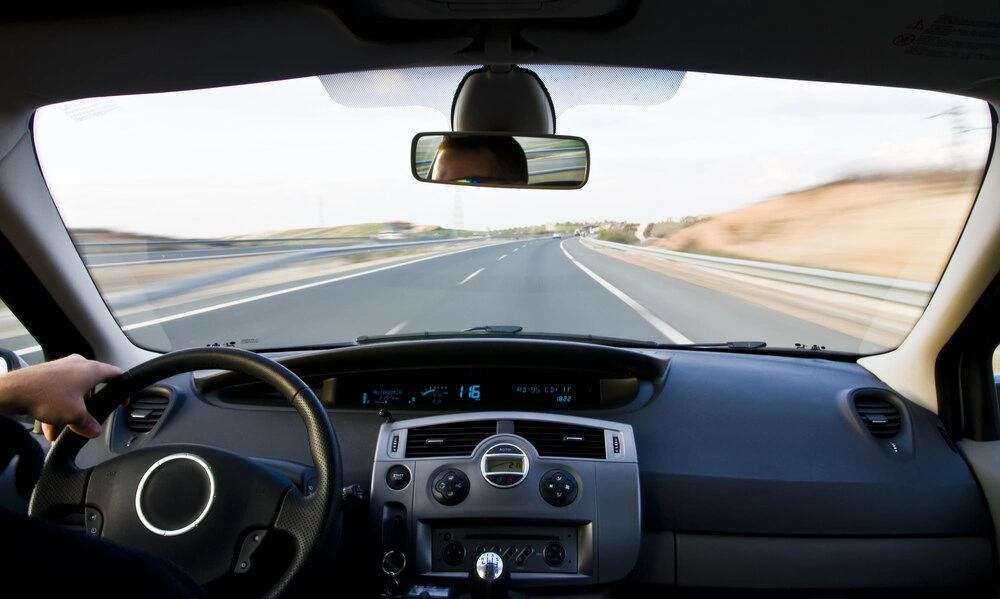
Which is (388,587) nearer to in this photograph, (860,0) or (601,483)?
(601,483)

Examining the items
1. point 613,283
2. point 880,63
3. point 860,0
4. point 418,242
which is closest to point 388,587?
point 860,0

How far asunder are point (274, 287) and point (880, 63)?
7.26m

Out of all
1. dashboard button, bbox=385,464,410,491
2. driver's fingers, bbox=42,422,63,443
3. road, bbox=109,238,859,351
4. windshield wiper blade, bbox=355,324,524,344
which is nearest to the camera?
driver's fingers, bbox=42,422,63,443

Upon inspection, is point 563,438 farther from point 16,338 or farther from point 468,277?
point 468,277

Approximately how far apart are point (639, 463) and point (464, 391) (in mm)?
1016

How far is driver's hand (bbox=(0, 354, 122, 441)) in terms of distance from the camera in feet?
6.89

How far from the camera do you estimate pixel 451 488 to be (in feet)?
10.2

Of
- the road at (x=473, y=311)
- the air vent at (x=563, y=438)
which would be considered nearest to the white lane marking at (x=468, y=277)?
the road at (x=473, y=311)

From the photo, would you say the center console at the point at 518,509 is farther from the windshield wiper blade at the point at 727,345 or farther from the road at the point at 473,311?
the road at the point at 473,311

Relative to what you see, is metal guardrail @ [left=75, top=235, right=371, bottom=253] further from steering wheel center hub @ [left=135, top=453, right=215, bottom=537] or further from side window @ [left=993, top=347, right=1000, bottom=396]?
side window @ [left=993, top=347, right=1000, bottom=396]

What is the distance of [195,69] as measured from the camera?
3619 millimetres

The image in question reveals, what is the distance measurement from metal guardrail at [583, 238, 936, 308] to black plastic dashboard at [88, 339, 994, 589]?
0.54m

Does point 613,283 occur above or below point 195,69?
below

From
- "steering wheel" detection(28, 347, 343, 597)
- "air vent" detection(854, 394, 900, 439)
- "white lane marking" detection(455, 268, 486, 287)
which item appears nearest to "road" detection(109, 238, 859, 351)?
"white lane marking" detection(455, 268, 486, 287)
